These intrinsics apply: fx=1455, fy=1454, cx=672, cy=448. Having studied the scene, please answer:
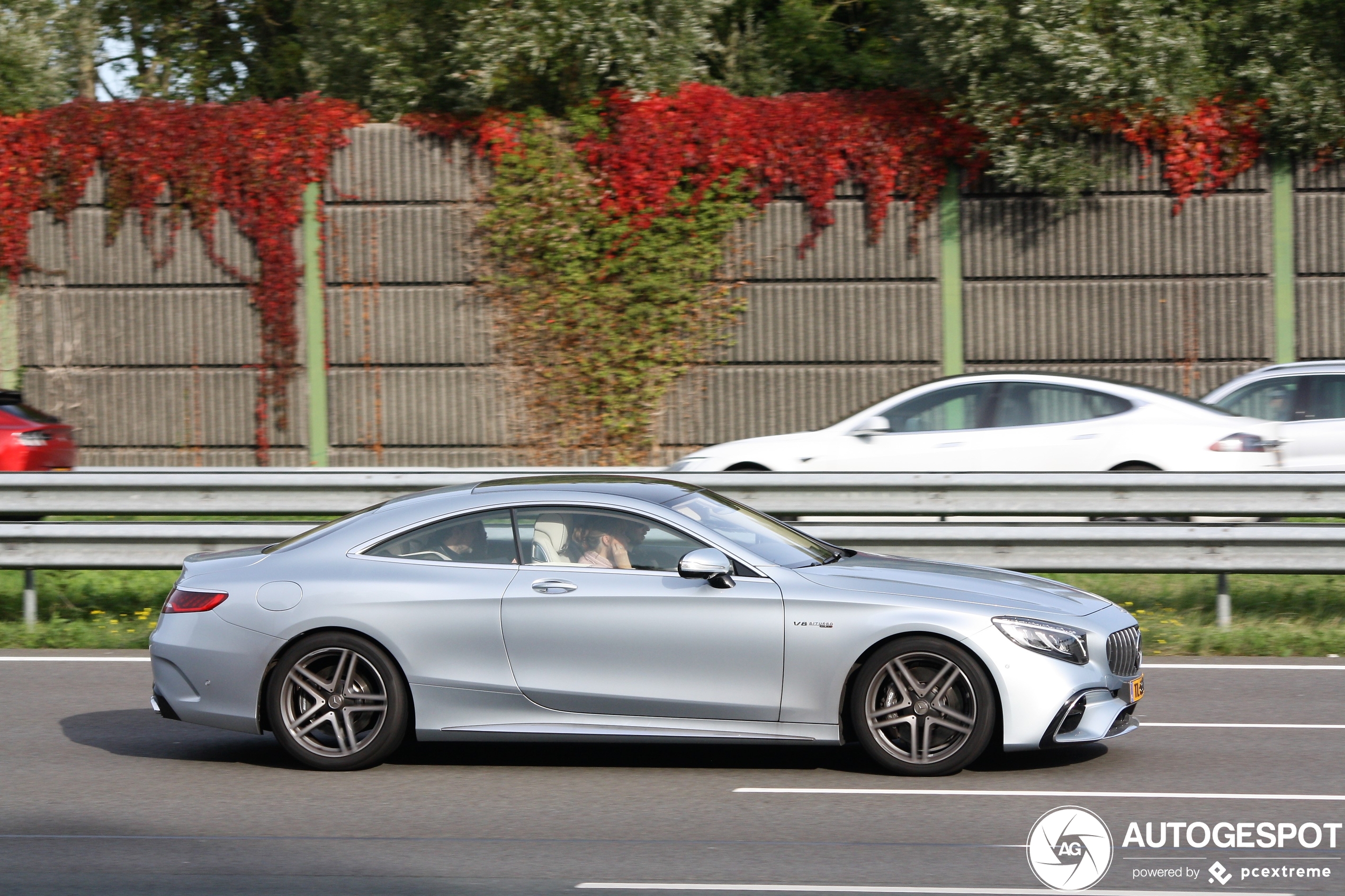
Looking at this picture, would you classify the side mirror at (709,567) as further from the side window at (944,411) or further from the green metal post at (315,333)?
the green metal post at (315,333)

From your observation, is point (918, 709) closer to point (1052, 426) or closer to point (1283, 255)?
point (1052, 426)

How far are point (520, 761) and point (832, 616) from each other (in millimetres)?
1698

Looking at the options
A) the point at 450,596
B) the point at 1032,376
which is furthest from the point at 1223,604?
the point at 450,596

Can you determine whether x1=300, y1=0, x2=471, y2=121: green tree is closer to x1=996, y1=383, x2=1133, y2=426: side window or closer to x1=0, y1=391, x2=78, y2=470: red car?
x1=0, y1=391, x2=78, y2=470: red car

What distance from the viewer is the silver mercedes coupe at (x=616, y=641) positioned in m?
6.17

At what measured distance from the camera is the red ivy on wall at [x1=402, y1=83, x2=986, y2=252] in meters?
17.6

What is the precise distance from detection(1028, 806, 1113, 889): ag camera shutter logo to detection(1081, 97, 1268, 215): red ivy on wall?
Answer: 13.1m

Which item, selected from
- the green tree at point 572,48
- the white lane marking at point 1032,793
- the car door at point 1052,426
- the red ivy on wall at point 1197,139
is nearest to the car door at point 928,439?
the car door at point 1052,426

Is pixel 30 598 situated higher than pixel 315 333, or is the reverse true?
pixel 315 333

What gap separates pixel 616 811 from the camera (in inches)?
229

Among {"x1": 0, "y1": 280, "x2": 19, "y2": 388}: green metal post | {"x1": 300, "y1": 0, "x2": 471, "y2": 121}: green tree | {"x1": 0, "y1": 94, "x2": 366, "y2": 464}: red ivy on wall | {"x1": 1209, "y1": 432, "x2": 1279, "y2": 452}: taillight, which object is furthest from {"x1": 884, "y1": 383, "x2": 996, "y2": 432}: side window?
{"x1": 0, "y1": 280, "x2": 19, "y2": 388}: green metal post

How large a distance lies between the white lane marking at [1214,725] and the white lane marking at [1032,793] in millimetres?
1223

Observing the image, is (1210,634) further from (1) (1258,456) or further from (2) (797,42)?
(2) (797,42)

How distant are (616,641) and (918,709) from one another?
1327 mm
